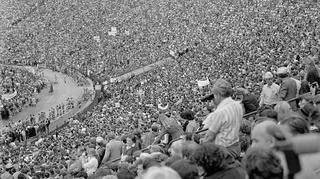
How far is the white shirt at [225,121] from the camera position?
21.1 ft

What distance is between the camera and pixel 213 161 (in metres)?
4.91

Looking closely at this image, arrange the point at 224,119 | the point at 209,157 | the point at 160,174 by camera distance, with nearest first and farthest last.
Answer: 1. the point at 160,174
2. the point at 209,157
3. the point at 224,119

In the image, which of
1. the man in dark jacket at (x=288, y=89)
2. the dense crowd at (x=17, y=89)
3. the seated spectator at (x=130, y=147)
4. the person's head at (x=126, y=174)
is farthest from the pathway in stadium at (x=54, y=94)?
the person's head at (x=126, y=174)

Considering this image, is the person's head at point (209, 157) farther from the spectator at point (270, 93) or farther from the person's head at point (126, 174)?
the spectator at point (270, 93)

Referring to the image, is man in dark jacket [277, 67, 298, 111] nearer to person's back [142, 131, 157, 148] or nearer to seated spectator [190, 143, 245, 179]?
person's back [142, 131, 157, 148]

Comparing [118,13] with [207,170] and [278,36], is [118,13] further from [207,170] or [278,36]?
[207,170]

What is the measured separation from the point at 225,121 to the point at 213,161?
1580mm

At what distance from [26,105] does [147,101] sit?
54.6 feet

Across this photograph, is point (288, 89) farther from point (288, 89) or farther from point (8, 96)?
point (8, 96)

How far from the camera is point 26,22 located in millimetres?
73750

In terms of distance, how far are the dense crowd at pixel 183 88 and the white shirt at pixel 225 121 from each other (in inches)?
0.6

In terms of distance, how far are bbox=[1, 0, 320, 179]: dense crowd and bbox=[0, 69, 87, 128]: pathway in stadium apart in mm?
2115

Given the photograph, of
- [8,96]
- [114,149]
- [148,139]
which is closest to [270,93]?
[148,139]

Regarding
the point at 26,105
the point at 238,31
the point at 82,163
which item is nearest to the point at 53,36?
the point at 26,105
